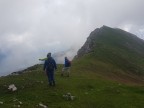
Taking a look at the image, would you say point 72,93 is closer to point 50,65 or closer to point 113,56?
point 50,65

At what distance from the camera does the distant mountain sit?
11946cm

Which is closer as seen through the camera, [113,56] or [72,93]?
[72,93]

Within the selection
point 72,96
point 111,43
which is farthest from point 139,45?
point 72,96

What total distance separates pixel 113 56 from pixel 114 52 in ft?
39.2

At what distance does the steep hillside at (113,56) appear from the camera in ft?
323

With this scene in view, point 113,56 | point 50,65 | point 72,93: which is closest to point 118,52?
point 113,56

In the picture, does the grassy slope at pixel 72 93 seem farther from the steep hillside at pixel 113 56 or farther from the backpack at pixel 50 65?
the steep hillside at pixel 113 56

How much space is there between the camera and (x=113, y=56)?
12825 centimetres

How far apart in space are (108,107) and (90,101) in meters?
2.37

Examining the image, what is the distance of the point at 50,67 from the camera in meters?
46.7

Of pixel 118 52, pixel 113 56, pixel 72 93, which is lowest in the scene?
pixel 72 93

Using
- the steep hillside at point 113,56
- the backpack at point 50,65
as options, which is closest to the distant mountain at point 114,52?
the steep hillside at point 113,56

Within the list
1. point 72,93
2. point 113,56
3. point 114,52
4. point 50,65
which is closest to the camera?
point 72,93

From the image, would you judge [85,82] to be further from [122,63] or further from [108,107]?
[122,63]
